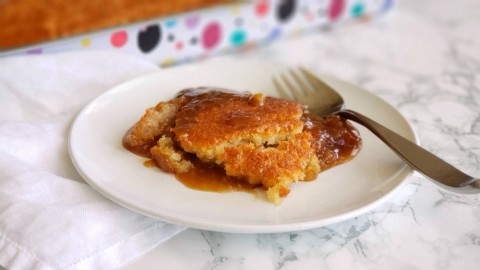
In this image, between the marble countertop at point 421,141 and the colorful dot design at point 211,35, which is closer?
the marble countertop at point 421,141

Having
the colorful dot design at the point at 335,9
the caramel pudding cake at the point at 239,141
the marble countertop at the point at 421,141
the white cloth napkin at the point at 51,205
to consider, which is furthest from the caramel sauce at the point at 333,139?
the colorful dot design at the point at 335,9

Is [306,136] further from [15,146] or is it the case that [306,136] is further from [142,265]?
[15,146]

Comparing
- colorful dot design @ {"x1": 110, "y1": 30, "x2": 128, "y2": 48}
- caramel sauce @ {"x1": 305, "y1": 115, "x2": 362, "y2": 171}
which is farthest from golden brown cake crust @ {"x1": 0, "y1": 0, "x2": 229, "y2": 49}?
caramel sauce @ {"x1": 305, "y1": 115, "x2": 362, "y2": 171}

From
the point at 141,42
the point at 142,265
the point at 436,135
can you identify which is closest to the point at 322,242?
the point at 142,265

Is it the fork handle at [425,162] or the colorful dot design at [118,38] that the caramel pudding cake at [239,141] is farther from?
the colorful dot design at [118,38]

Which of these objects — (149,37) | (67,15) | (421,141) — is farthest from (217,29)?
(421,141)

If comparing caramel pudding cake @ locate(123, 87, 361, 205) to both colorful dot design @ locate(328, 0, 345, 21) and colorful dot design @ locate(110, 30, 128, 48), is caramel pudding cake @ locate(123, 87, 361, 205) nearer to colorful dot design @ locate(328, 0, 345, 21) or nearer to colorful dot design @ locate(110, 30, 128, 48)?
colorful dot design @ locate(110, 30, 128, 48)
